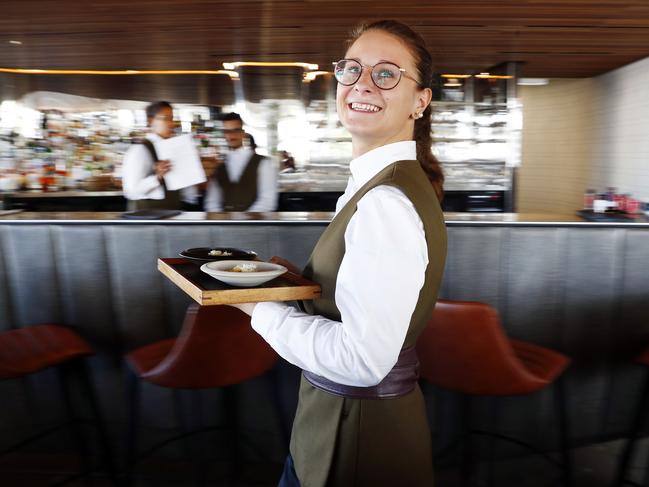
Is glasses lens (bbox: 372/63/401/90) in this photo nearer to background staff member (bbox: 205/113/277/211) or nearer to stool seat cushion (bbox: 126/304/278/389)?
stool seat cushion (bbox: 126/304/278/389)

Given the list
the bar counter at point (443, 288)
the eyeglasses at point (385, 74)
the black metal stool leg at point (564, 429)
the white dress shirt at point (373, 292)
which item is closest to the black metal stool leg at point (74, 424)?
the bar counter at point (443, 288)

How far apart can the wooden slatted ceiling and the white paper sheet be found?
80 cm

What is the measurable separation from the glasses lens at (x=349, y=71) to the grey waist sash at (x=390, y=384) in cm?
55

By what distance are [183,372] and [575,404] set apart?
1.75 meters

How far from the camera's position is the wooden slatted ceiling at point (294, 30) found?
344 cm

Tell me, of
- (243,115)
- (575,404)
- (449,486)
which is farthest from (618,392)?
(243,115)

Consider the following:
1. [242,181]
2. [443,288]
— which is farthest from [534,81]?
[443,288]

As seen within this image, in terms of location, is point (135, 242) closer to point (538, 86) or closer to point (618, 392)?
point (618, 392)

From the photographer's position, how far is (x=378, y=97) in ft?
3.58

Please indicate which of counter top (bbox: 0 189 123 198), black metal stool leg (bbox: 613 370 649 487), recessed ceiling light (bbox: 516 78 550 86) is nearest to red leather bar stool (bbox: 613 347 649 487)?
black metal stool leg (bbox: 613 370 649 487)

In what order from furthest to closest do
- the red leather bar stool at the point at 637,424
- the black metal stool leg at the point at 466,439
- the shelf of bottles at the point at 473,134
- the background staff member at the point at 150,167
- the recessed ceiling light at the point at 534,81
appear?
the recessed ceiling light at the point at 534,81, the shelf of bottles at the point at 473,134, the background staff member at the point at 150,167, the black metal stool leg at the point at 466,439, the red leather bar stool at the point at 637,424

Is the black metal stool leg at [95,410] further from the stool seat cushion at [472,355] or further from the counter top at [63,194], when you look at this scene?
the counter top at [63,194]

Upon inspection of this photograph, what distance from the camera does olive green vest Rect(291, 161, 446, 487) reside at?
106 cm

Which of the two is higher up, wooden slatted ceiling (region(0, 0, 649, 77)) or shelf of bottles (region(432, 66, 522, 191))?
wooden slatted ceiling (region(0, 0, 649, 77))
